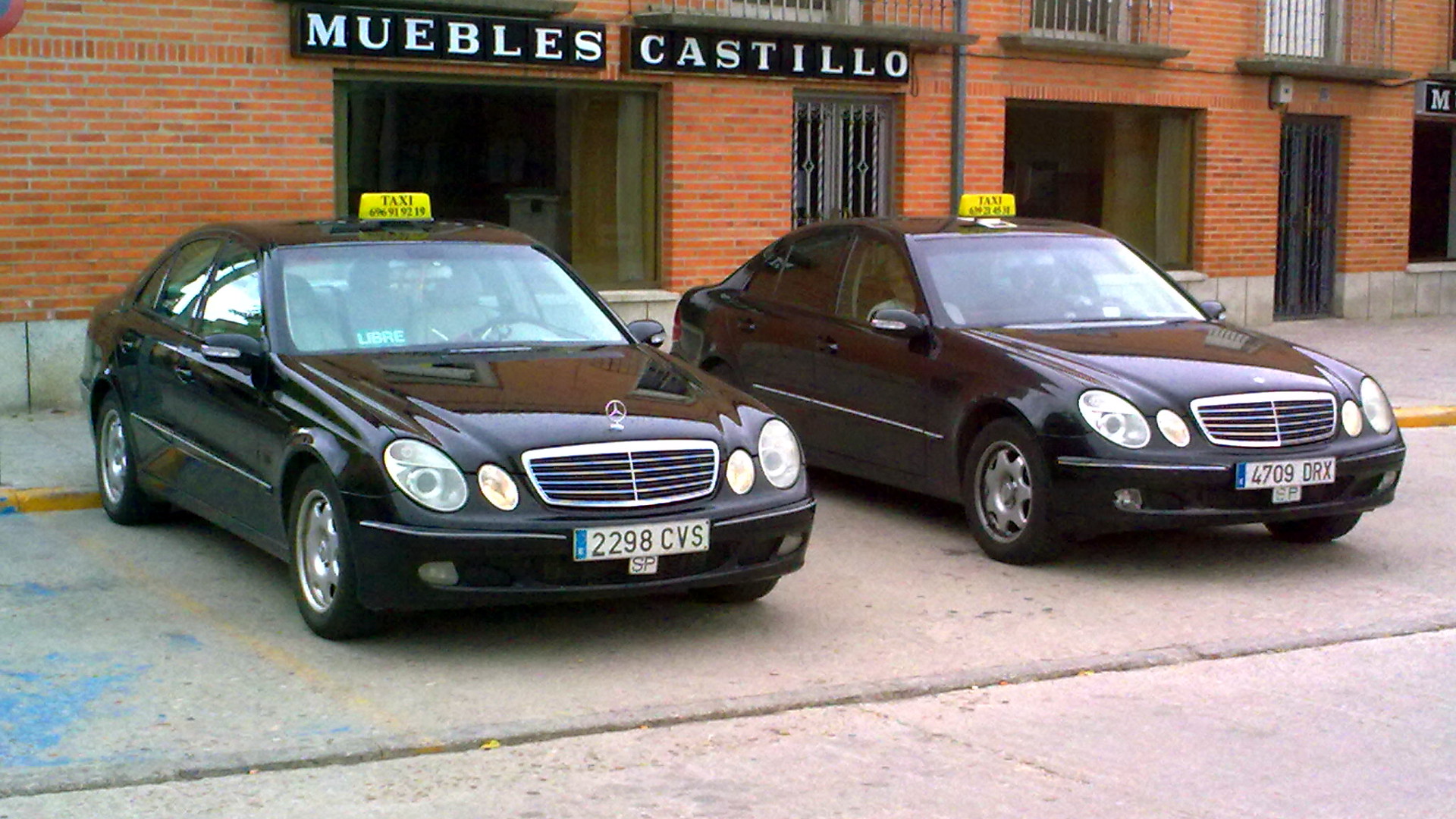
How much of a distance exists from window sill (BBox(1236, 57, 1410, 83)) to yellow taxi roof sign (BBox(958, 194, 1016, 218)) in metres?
8.77

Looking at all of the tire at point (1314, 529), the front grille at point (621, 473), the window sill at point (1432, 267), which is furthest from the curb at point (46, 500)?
the window sill at point (1432, 267)

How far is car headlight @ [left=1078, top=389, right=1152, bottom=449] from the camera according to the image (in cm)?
806

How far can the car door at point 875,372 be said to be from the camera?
30.2ft

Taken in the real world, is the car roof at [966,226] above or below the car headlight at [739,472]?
above

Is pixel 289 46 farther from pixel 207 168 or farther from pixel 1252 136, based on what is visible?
pixel 1252 136

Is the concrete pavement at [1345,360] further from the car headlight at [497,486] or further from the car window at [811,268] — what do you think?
the car headlight at [497,486]

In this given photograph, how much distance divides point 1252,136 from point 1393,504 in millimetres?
10598

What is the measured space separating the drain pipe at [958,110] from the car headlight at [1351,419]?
8.98 metres

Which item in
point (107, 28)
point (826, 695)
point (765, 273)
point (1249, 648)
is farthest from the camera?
point (107, 28)

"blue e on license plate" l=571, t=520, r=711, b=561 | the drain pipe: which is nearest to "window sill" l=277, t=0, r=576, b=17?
the drain pipe

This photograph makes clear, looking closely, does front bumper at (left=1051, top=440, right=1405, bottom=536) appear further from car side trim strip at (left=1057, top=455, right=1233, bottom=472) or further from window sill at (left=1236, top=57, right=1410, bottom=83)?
window sill at (left=1236, top=57, right=1410, bottom=83)

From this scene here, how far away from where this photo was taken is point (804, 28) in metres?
15.8

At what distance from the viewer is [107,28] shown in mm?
12961

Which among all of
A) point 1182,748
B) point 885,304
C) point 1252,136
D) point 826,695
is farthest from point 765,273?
point 1252,136
